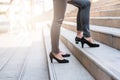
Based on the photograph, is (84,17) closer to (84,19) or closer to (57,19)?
(84,19)

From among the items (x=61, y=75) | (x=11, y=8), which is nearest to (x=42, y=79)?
(x=61, y=75)

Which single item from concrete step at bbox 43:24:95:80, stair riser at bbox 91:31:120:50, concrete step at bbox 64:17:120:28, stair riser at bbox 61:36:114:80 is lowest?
concrete step at bbox 43:24:95:80

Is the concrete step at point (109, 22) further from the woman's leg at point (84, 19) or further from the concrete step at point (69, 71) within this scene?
the concrete step at point (69, 71)

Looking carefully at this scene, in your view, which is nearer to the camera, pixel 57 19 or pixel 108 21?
pixel 57 19

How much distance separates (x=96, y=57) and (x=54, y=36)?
24.2 inches

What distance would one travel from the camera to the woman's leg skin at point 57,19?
9.73 feet

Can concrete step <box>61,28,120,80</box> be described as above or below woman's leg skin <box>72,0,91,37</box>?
below

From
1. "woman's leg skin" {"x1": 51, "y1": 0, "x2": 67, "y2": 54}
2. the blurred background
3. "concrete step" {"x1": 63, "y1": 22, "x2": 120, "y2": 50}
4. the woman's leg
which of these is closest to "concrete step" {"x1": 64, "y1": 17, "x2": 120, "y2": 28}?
"concrete step" {"x1": 63, "y1": 22, "x2": 120, "y2": 50}

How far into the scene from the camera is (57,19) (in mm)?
3035

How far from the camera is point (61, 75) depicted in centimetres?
277

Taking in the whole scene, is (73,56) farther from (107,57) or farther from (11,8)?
(11,8)

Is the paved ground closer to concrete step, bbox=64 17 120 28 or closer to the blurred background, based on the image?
concrete step, bbox=64 17 120 28

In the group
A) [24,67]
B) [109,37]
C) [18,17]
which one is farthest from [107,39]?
[18,17]

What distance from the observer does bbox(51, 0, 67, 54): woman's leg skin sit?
2.96 metres
